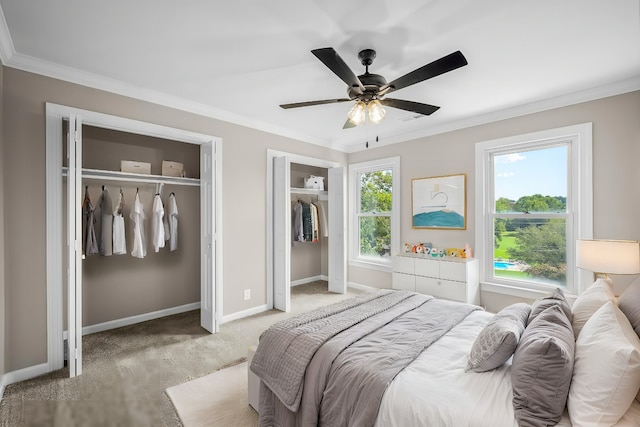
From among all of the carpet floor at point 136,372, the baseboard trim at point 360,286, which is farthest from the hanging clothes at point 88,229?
the baseboard trim at point 360,286

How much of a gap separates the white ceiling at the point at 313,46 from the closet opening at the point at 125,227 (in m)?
0.54

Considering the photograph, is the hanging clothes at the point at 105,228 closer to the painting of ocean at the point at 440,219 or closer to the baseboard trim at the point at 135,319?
the baseboard trim at the point at 135,319

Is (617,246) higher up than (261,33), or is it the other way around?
(261,33)

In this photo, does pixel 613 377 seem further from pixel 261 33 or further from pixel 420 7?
pixel 261 33

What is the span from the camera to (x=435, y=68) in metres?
A: 1.89

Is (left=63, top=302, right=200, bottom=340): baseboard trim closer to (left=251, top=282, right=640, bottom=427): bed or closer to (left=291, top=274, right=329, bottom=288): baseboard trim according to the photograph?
(left=291, top=274, right=329, bottom=288): baseboard trim

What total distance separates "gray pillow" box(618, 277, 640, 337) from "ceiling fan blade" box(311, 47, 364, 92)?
1984mm

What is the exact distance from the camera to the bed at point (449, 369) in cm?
121

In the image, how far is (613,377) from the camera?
1.14 m

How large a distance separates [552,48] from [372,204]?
10.4ft

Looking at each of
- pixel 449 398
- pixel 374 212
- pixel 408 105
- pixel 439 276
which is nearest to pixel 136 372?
pixel 449 398

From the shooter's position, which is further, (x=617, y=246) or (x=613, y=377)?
(x=617, y=246)

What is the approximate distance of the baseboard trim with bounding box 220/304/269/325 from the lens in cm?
371

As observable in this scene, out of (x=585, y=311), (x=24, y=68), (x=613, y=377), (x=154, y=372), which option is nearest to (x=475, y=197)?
(x=585, y=311)
